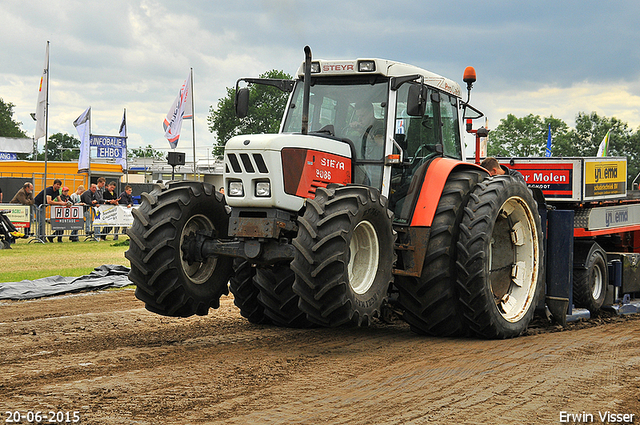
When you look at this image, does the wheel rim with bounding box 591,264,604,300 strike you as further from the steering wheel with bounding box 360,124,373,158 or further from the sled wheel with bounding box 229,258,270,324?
the sled wheel with bounding box 229,258,270,324

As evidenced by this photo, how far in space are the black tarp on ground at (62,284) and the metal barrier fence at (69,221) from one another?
775 cm

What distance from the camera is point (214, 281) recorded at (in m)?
7.18

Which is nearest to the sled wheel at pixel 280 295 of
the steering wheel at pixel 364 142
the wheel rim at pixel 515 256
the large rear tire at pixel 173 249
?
the large rear tire at pixel 173 249

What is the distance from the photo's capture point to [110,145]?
3050 centimetres

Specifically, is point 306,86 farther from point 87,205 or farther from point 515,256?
point 87,205

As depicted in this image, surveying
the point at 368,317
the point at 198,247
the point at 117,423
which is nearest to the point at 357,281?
the point at 368,317

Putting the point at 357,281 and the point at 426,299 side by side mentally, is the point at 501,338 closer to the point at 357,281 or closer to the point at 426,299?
the point at 426,299

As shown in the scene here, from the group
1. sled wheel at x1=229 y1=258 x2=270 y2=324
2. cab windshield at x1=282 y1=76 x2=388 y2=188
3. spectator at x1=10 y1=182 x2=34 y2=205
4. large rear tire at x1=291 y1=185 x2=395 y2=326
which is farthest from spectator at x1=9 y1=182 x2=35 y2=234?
large rear tire at x1=291 y1=185 x2=395 y2=326

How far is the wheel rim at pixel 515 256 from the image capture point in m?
7.91

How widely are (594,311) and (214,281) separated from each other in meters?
5.76

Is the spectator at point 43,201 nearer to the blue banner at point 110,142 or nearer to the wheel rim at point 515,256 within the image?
the blue banner at point 110,142

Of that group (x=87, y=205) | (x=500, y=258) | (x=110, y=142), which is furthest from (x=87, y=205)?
(x=500, y=258)

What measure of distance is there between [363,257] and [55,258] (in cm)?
1162

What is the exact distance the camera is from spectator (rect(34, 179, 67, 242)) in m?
20.0
